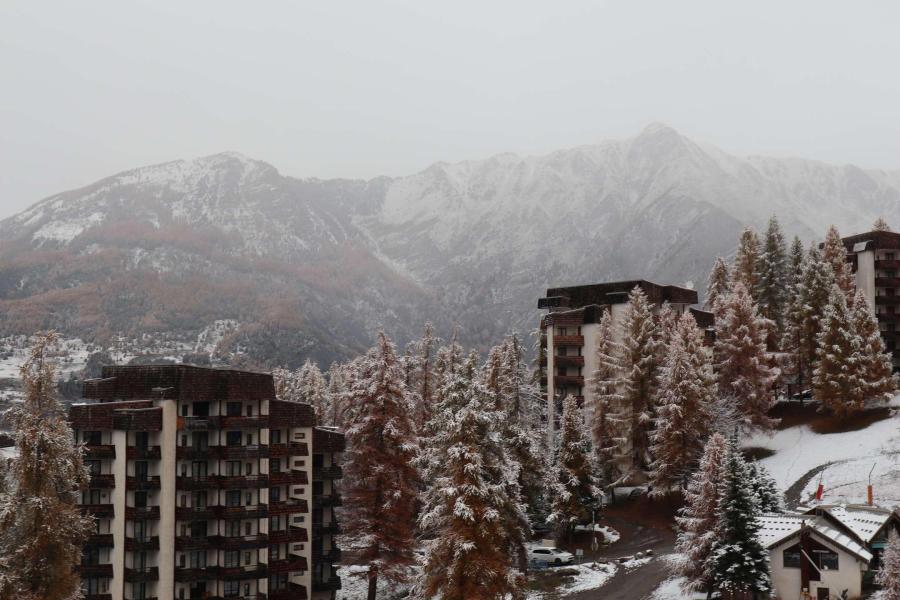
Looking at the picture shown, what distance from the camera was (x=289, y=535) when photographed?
68.3 metres

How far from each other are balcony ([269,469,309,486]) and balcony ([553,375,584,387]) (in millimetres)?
38203

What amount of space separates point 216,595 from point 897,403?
61233mm

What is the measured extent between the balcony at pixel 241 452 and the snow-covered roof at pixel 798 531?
112 ft

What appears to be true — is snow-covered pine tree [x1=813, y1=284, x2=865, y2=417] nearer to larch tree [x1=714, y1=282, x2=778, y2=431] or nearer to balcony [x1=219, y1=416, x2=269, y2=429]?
larch tree [x1=714, y1=282, x2=778, y2=431]

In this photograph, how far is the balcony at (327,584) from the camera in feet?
231

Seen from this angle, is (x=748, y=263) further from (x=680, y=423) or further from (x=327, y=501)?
(x=327, y=501)

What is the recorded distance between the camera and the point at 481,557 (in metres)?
45.9

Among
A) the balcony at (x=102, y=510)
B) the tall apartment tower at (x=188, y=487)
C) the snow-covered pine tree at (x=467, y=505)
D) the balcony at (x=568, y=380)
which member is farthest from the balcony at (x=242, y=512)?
the balcony at (x=568, y=380)

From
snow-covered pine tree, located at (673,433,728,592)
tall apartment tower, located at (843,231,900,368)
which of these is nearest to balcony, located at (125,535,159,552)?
snow-covered pine tree, located at (673,433,728,592)

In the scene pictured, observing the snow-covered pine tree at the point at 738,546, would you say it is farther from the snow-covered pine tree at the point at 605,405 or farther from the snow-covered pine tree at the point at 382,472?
the snow-covered pine tree at the point at 605,405

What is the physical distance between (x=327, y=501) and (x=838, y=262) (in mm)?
62471

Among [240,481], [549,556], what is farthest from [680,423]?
[240,481]

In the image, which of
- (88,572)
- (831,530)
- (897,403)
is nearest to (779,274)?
(897,403)

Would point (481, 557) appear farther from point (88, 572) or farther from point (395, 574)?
point (88, 572)
